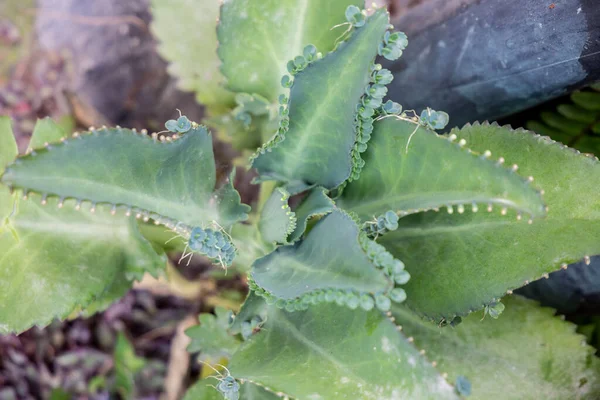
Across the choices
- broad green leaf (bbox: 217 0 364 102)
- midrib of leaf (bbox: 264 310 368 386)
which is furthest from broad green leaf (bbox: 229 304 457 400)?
broad green leaf (bbox: 217 0 364 102)

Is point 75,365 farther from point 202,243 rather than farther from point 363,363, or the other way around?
point 363,363

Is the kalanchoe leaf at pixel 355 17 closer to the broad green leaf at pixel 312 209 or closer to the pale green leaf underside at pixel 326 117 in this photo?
the pale green leaf underside at pixel 326 117

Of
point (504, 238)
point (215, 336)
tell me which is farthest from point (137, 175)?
point (504, 238)

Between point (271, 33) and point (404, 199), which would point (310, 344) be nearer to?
point (404, 199)

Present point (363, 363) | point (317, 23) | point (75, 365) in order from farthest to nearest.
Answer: point (75, 365), point (317, 23), point (363, 363)

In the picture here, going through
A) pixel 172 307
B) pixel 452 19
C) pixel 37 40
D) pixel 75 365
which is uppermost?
pixel 452 19

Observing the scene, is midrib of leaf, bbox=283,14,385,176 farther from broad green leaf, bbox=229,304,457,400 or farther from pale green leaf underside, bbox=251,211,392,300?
broad green leaf, bbox=229,304,457,400

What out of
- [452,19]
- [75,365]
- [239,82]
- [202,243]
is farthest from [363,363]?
[75,365]
